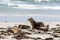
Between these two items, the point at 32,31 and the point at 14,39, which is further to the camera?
the point at 32,31

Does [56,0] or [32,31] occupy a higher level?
[32,31]

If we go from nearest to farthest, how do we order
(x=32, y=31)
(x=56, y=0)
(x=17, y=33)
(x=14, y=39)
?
(x=14, y=39) < (x=17, y=33) < (x=32, y=31) < (x=56, y=0)

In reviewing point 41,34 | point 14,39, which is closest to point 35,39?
point 14,39

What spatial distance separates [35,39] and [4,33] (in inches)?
47.5

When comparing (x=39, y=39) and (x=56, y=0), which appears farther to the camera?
(x=56, y=0)

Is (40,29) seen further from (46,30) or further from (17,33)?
(17,33)

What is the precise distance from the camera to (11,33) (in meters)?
6.32

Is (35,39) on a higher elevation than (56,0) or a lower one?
higher

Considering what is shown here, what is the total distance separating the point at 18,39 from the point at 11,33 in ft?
2.84

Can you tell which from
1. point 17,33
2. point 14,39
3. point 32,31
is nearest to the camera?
point 14,39

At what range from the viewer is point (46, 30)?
699cm

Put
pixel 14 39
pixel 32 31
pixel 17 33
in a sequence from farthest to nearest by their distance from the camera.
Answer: pixel 32 31, pixel 17 33, pixel 14 39

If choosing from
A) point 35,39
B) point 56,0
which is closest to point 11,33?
point 35,39

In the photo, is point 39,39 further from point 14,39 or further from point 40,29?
point 40,29
